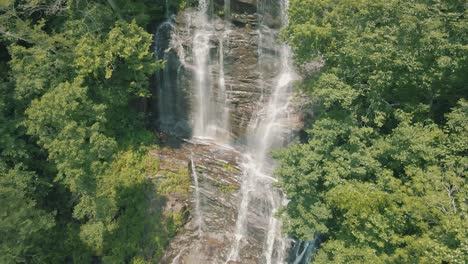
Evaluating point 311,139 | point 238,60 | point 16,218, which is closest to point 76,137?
point 16,218

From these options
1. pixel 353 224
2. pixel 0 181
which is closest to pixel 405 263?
pixel 353 224

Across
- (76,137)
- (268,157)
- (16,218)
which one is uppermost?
(76,137)

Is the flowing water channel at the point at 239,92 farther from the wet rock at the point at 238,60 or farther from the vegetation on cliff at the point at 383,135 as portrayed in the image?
the vegetation on cliff at the point at 383,135

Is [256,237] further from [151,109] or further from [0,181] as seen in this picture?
[0,181]

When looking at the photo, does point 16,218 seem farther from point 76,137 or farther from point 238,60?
point 238,60

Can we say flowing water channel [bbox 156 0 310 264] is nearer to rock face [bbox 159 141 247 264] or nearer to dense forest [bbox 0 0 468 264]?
rock face [bbox 159 141 247 264]

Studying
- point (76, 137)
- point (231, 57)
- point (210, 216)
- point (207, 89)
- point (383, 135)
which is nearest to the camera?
point (383, 135)

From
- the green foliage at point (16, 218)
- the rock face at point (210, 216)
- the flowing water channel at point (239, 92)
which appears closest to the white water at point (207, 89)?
the flowing water channel at point (239, 92)
